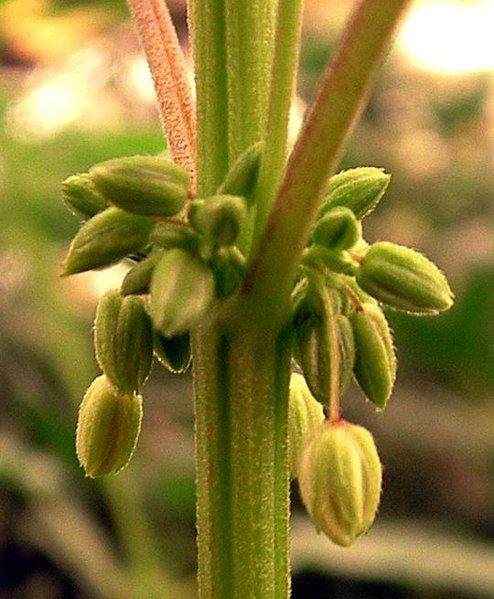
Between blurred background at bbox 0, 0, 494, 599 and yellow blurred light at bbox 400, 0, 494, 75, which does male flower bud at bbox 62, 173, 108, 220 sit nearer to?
blurred background at bbox 0, 0, 494, 599

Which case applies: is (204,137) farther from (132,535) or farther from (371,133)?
(371,133)

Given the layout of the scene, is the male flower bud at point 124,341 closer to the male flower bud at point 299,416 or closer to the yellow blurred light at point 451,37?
the male flower bud at point 299,416

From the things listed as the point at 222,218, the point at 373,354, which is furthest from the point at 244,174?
the point at 373,354

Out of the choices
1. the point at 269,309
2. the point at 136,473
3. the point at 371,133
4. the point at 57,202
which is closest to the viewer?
the point at 269,309

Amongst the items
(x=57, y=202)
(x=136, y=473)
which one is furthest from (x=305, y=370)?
(x=136, y=473)

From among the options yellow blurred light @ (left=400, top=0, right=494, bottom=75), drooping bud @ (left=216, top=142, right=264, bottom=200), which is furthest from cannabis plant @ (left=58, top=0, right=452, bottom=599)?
yellow blurred light @ (left=400, top=0, right=494, bottom=75)
